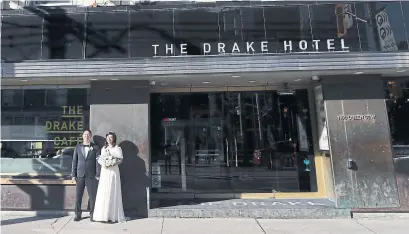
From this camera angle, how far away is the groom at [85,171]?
6.33 metres

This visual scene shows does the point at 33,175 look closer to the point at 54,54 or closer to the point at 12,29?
the point at 54,54

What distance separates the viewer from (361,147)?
6738 mm

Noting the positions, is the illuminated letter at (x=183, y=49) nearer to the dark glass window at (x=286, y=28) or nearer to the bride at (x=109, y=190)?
the dark glass window at (x=286, y=28)

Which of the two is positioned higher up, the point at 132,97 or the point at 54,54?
the point at 54,54

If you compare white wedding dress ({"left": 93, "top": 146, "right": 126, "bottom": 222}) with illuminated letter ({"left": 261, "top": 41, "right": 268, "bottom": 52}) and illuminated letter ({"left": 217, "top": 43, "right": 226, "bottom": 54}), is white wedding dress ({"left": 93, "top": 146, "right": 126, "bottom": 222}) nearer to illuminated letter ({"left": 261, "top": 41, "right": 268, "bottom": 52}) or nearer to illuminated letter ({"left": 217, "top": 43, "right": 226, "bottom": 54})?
illuminated letter ({"left": 217, "top": 43, "right": 226, "bottom": 54})

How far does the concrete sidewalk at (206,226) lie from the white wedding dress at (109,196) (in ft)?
0.57

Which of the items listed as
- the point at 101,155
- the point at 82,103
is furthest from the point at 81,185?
the point at 82,103

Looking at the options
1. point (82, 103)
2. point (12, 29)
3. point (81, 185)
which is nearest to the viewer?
point (81, 185)

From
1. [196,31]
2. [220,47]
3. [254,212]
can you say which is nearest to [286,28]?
[220,47]

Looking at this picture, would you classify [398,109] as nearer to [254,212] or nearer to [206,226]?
[254,212]

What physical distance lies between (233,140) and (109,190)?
3313 millimetres

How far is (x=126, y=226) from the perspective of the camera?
595 centimetres

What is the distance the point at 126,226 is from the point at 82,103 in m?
3.11

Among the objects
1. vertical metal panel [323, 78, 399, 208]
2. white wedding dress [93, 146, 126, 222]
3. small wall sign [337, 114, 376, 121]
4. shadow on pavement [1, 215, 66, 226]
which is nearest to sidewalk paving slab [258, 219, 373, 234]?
vertical metal panel [323, 78, 399, 208]
